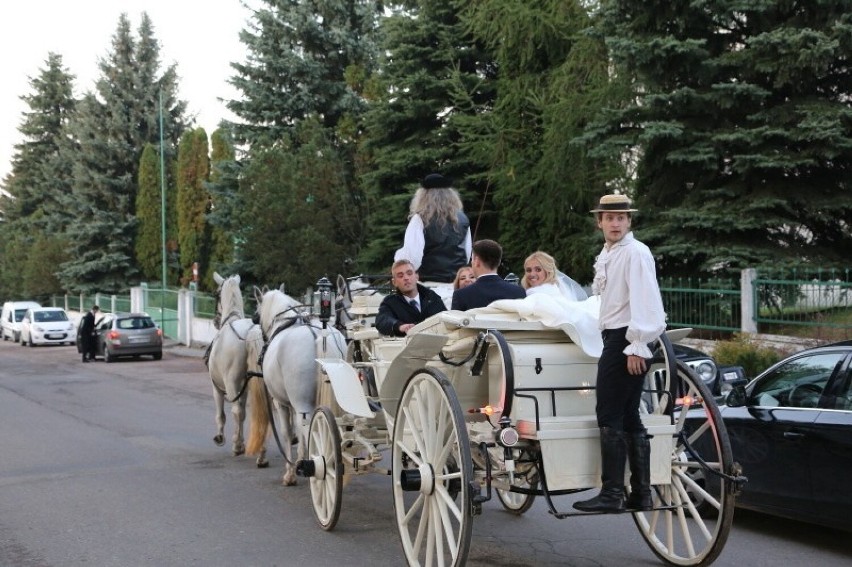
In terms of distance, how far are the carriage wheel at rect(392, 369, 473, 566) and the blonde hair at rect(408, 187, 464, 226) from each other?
2.44 meters

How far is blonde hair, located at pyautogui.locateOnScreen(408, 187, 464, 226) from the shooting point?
834cm

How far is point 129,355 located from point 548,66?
15.8 meters

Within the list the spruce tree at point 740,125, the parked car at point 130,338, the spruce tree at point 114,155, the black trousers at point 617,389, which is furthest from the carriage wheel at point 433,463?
the spruce tree at point 114,155

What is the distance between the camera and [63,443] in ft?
42.2

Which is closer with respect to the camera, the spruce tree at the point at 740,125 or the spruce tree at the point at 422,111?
the spruce tree at the point at 740,125

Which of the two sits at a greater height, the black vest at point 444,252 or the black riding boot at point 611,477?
the black vest at point 444,252

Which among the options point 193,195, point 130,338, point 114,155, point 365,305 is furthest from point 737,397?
point 114,155

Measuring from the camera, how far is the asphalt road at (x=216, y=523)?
682 cm

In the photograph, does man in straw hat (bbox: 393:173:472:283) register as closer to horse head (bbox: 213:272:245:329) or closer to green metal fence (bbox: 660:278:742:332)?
horse head (bbox: 213:272:245:329)

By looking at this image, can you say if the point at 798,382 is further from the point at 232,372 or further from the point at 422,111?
the point at 422,111

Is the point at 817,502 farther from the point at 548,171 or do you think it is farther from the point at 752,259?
the point at 548,171

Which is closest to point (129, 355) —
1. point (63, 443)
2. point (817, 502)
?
point (63, 443)

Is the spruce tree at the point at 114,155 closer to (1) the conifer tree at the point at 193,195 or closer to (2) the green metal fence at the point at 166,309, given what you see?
(1) the conifer tree at the point at 193,195

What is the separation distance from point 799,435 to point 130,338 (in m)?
27.2
